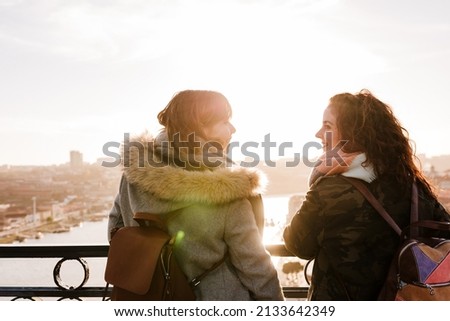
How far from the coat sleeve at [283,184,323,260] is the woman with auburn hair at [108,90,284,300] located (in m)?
0.14

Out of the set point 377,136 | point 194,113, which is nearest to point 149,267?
point 194,113

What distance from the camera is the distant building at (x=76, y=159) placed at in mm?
8527

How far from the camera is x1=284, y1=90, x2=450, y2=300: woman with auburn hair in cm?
181

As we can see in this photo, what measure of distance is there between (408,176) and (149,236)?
1161 millimetres

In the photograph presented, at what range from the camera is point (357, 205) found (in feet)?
5.91

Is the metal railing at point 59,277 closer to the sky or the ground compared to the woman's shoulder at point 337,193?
closer to the ground

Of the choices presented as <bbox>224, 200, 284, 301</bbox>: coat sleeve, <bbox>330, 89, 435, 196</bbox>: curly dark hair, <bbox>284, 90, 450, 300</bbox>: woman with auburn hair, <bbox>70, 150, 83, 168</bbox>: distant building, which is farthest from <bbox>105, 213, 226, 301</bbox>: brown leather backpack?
<bbox>70, 150, 83, 168</bbox>: distant building

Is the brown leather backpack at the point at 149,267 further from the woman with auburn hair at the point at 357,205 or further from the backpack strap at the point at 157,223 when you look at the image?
the woman with auburn hair at the point at 357,205

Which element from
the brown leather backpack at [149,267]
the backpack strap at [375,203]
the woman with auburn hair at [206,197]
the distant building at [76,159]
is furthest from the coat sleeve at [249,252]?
the distant building at [76,159]

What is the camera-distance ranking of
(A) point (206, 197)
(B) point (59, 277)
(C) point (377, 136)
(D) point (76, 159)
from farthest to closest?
(D) point (76, 159), (B) point (59, 277), (C) point (377, 136), (A) point (206, 197)

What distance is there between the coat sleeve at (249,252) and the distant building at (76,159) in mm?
6833

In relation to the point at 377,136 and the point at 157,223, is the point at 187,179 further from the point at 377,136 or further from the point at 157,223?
the point at 377,136

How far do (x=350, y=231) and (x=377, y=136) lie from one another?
1.45 ft

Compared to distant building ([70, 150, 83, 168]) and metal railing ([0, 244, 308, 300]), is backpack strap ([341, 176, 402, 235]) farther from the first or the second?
distant building ([70, 150, 83, 168])
